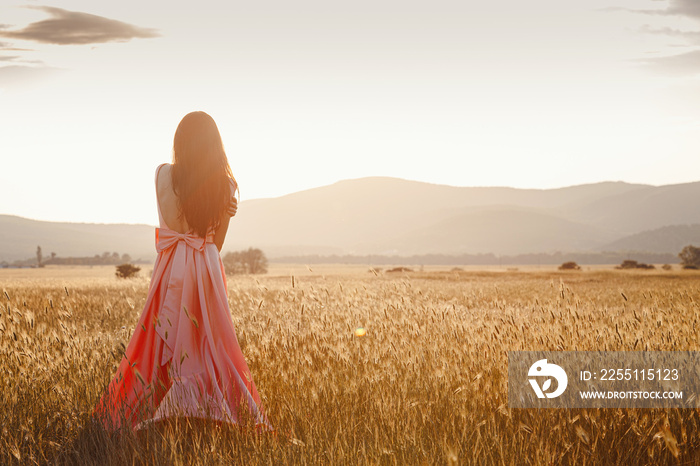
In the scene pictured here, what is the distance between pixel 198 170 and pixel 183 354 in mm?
1491

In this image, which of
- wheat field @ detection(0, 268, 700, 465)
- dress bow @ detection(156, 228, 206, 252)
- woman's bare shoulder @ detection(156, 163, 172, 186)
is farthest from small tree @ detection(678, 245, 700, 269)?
woman's bare shoulder @ detection(156, 163, 172, 186)

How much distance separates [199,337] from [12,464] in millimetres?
1497

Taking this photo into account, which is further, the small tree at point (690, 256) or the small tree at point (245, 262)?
the small tree at point (690, 256)

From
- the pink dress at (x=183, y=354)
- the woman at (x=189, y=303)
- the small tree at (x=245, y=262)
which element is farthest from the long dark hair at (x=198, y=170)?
the small tree at (x=245, y=262)

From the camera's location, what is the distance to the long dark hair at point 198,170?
4.46 m

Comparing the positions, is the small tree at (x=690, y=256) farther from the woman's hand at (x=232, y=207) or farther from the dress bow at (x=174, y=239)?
the dress bow at (x=174, y=239)

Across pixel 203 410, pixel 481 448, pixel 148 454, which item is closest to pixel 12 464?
pixel 148 454

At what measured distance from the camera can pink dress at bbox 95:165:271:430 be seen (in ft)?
13.6

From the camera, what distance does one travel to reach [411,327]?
21.4 ft

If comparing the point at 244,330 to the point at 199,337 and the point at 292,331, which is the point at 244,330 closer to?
the point at 292,331

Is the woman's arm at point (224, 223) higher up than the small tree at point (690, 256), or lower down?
higher up

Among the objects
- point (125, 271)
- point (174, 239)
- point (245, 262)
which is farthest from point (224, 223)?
point (245, 262)

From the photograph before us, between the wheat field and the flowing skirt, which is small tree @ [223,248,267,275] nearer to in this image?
the wheat field

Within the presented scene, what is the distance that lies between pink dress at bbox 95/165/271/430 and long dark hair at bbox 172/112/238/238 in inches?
7.9
